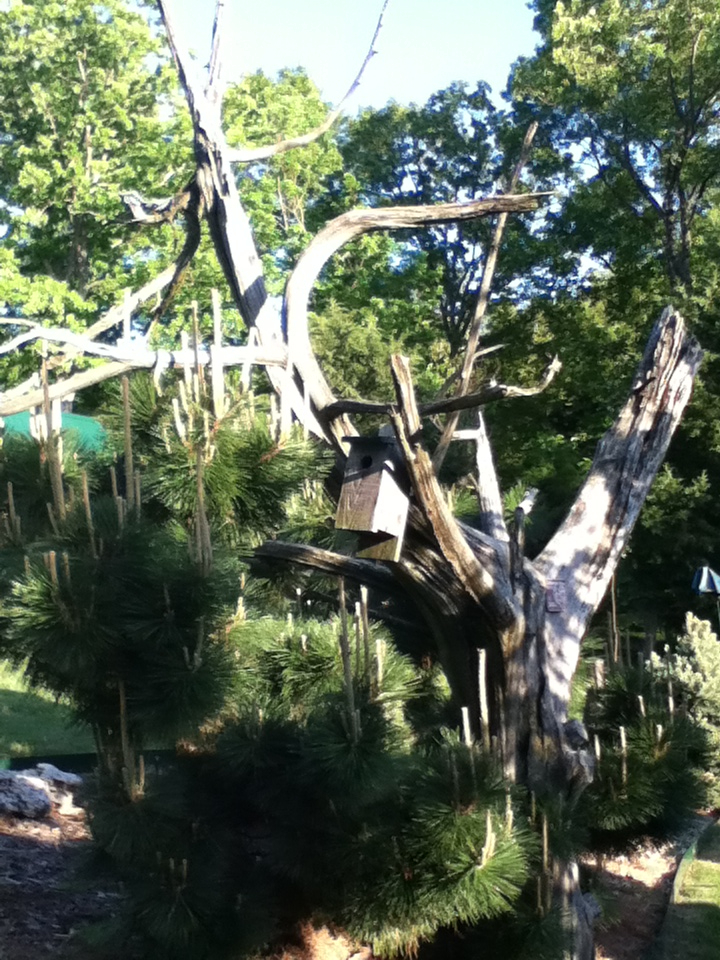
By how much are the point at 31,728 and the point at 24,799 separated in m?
5.85

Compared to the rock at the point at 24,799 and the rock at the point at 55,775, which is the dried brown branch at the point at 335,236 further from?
the rock at the point at 55,775

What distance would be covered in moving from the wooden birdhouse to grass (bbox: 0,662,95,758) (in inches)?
284

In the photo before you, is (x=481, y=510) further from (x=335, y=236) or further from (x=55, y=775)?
(x=55, y=775)

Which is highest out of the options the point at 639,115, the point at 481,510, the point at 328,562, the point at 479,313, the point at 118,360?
the point at 639,115

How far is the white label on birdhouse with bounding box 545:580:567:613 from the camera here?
4.77 metres

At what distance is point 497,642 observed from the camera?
14.5 feet

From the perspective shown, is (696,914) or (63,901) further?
(696,914)

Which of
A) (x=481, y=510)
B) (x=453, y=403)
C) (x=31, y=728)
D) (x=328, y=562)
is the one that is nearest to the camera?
(x=453, y=403)

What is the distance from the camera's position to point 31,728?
1229 cm

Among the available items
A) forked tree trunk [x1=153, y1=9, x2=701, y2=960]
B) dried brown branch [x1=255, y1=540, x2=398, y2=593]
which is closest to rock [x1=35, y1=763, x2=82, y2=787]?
dried brown branch [x1=255, y1=540, x2=398, y2=593]

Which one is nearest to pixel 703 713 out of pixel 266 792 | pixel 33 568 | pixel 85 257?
pixel 266 792

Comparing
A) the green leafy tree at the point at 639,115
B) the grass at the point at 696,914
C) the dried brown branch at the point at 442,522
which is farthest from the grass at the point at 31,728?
the green leafy tree at the point at 639,115

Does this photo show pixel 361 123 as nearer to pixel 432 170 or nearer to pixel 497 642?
pixel 432 170

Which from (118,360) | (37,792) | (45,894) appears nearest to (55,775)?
(37,792)
